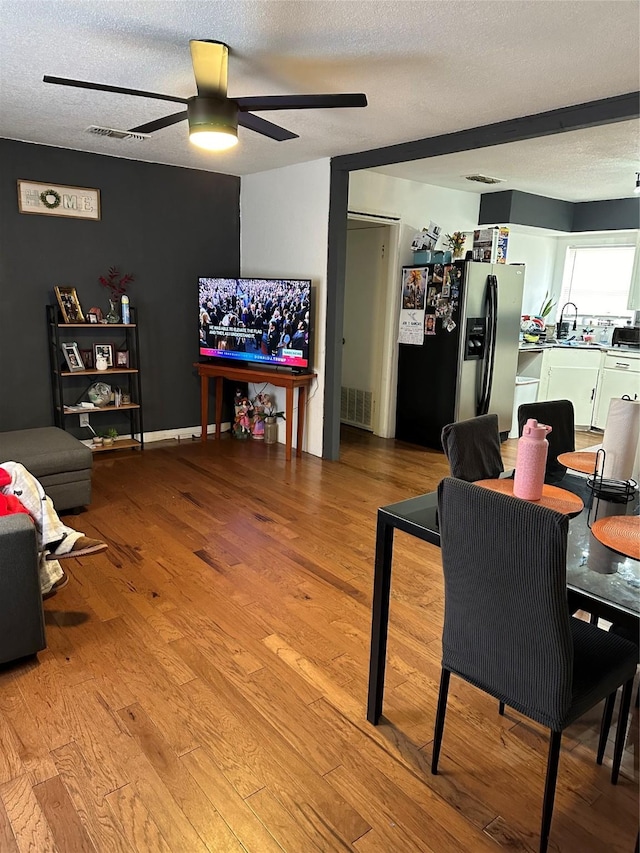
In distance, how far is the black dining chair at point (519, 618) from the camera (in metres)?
1.42

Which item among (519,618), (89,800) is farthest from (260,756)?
(519,618)

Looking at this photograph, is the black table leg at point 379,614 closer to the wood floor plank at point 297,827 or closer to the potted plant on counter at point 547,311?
the wood floor plank at point 297,827

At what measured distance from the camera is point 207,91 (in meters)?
2.56

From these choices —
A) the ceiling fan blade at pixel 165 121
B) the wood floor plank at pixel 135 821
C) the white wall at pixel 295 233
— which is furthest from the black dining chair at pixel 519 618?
the white wall at pixel 295 233

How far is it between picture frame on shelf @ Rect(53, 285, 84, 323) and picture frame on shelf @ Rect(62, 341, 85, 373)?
0.72 feet

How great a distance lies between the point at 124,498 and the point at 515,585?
3223 mm

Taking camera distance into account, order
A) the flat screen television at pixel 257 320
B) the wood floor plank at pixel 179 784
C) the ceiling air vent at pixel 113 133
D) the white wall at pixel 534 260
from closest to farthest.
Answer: the wood floor plank at pixel 179 784 → the ceiling air vent at pixel 113 133 → the flat screen television at pixel 257 320 → the white wall at pixel 534 260

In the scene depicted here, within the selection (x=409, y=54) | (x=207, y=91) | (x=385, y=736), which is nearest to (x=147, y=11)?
(x=207, y=91)

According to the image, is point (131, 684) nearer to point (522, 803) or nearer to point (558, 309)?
point (522, 803)

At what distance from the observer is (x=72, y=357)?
485cm

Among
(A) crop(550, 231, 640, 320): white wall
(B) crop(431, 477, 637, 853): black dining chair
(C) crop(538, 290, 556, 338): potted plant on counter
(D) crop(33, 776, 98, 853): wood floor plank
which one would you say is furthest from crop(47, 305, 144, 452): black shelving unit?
(A) crop(550, 231, 640, 320): white wall

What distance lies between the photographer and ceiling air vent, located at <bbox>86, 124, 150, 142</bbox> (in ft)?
13.3

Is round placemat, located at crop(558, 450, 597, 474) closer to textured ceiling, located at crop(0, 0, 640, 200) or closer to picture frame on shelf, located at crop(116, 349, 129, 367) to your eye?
textured ceiling, located at crop(0, 0, 640, 200)

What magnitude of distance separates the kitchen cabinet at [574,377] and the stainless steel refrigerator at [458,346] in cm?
86
